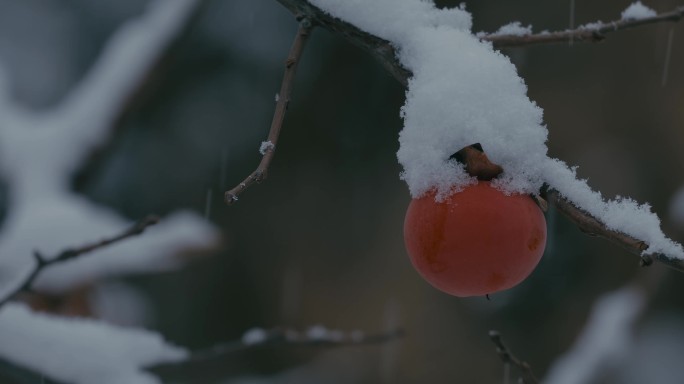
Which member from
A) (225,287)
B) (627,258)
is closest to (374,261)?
(225,287)

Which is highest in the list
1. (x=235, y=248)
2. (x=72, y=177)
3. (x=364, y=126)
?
(x=364, y=126)

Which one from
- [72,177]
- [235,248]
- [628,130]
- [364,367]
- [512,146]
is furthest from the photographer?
[235,248]

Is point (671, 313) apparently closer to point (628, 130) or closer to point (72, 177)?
point (628, 130)

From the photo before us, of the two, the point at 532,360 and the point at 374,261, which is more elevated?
the point at 374,261

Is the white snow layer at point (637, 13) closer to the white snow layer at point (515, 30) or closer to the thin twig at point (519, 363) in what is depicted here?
the white snow layer at point (515, 30)

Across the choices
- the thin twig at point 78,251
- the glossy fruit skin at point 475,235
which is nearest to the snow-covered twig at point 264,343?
the thin twig at point 78,251

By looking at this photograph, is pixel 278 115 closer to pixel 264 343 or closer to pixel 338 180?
pixel 264 343
